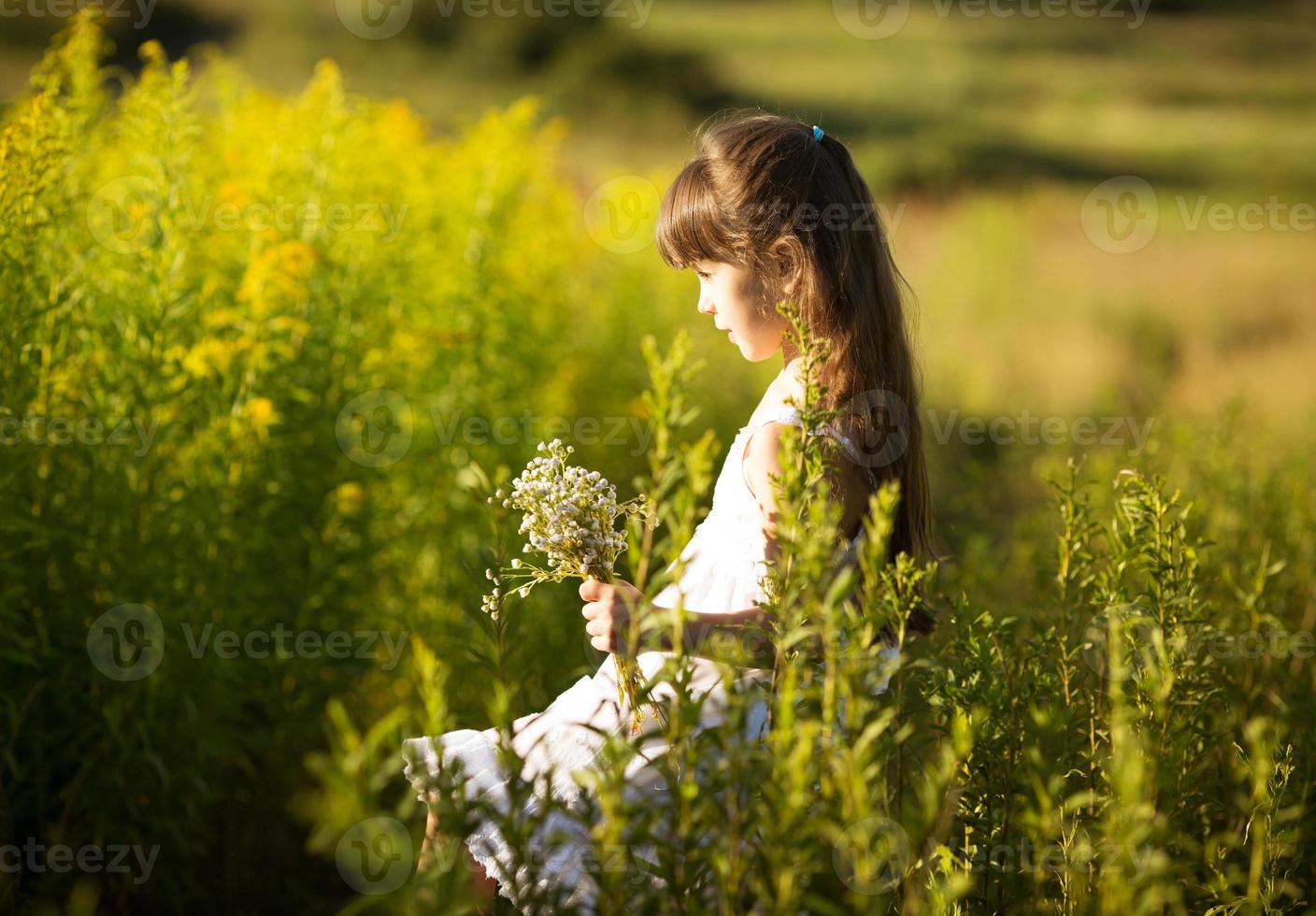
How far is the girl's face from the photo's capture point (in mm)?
1917

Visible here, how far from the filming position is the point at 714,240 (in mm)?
1944

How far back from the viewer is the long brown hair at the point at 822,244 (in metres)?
1.92

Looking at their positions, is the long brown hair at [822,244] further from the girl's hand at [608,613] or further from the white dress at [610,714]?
the girl's hand at [608,613]

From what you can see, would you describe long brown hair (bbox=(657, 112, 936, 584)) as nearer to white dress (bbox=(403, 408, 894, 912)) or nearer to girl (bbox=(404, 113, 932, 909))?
girl (bbox=(404, 113, 932, 909))

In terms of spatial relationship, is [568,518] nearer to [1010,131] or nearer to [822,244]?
[822,244]

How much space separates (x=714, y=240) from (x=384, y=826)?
1197mm

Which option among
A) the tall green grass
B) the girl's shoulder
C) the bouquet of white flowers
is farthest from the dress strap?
the bouquet of white flowers

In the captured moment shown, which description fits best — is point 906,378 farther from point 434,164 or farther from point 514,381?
point 434,164

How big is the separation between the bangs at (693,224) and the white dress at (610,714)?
0.34m

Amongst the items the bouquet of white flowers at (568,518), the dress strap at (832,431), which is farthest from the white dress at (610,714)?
the bouquet of white flowers at (568,518)

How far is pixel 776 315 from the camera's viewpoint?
193 centimetres

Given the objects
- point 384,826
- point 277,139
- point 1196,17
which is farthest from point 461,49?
point 384,826

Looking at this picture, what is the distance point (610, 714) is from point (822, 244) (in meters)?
0.90

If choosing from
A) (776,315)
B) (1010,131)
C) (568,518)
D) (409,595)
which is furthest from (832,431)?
(1010,131)
